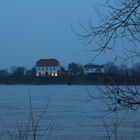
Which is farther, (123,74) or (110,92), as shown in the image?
(123,74)

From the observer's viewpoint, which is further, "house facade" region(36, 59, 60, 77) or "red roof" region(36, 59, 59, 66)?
"red roof" region(36, 59, 59, 66)

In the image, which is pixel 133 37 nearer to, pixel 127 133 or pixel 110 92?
pixel 110 92

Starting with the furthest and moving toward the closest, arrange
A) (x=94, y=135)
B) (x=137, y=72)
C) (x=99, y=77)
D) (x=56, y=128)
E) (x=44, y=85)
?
(x=44, y=85)
(x=56, y=128)
(x=94, y=135)
(x=99, y=77)
(x=137, y=72)

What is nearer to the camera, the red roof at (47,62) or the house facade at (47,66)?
the house facade at (47,66)

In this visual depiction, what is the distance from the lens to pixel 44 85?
368ft

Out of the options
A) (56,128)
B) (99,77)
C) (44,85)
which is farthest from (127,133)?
(44,85)

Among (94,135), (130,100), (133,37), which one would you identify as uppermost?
(133,37)

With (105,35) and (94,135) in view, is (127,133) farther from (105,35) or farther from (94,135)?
(105,35)

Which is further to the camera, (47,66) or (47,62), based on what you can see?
(47,62)

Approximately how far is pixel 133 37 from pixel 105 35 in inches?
11.7

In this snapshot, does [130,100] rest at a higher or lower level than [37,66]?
lower

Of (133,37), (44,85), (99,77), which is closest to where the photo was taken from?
(133,37)

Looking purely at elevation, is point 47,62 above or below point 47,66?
above

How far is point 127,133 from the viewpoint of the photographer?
70.7 ft
